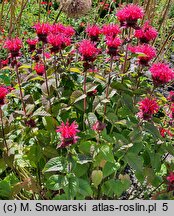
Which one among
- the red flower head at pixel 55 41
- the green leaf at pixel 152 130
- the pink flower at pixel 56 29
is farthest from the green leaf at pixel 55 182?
the pink flower at pixel 56 29

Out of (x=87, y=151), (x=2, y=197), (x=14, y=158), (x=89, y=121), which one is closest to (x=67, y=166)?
(x=87, y=151)

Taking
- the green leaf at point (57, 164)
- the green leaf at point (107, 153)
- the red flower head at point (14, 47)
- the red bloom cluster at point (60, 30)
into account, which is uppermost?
the red bloom cluster at point (60, 30)

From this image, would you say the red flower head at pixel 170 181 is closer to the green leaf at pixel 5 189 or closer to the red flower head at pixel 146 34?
the red flower head at pixel 146 34

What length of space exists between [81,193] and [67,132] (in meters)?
0.32

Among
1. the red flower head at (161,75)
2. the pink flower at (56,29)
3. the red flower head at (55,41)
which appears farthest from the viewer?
the pink flower at (56,29)

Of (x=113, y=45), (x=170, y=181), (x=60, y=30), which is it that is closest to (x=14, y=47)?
(x=60, y=30)

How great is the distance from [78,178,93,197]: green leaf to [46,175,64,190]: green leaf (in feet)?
0.30

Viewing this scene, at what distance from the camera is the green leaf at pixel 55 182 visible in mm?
1573

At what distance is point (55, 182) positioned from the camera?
162cm

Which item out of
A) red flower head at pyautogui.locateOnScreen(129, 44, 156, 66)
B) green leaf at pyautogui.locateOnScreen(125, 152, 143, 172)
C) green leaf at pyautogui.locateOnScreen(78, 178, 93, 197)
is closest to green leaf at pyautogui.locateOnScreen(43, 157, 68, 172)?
green leaf at pyautogui.locateOnScreen(78, 178, 93, 197)

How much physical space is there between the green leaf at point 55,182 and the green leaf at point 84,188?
0.30 ft

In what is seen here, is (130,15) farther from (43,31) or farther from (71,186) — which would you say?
(71,186)

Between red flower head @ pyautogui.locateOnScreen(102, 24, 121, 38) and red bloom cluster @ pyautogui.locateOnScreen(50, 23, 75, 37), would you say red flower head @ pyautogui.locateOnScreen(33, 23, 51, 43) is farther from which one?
red flower head @ pyautogui.locateOnScreen(102, 24, 121, 38)

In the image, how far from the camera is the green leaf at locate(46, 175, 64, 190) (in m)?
1.57
